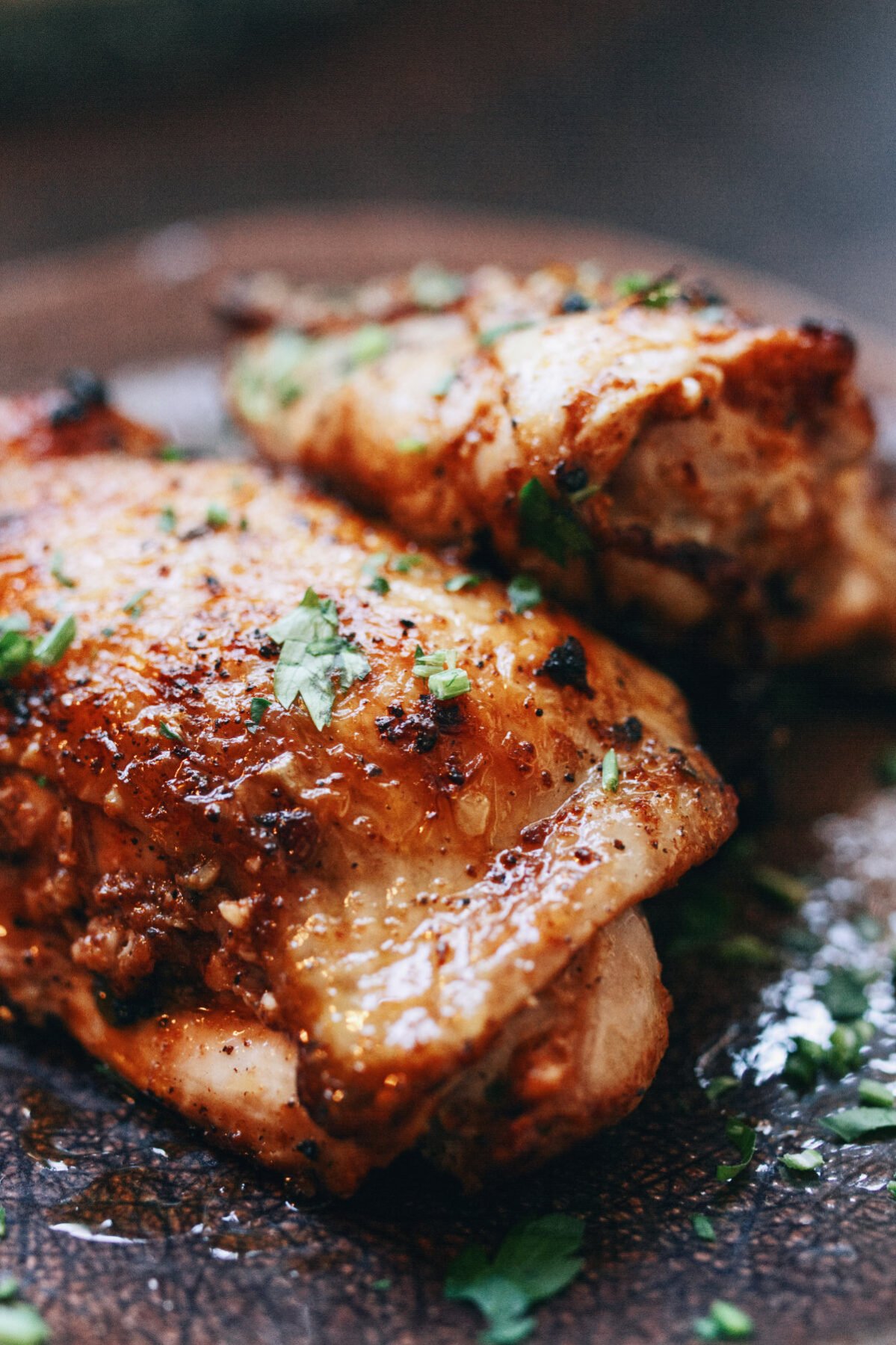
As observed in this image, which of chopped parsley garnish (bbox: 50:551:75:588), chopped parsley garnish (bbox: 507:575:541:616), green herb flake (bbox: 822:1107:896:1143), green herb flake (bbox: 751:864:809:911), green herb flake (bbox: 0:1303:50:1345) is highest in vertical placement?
chopped parsley garnish (bbox: 507:575:541:616)

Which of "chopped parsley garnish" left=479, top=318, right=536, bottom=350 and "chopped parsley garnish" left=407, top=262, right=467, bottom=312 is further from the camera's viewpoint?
"chopped parsley garnish" left=407, top=262, right=467, bottom=312

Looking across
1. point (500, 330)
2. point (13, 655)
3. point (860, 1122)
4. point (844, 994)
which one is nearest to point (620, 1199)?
point (860, 1122)

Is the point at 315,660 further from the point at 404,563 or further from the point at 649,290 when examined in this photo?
the point at 649,290

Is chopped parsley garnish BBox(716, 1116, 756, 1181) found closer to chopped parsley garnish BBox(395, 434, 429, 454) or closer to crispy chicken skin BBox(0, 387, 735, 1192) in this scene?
crispy chicken skin BBox(0, 387, 735, 1192)

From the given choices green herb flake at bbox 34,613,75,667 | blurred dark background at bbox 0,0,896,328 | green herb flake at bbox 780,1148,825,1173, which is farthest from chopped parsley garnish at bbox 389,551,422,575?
blurred dark background at bbox 0,0,896,328

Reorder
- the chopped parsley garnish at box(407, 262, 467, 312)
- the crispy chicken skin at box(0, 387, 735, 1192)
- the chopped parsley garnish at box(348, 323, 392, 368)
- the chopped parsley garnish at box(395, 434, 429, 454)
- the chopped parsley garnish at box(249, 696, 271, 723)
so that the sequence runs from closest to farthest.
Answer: the crispy chicken skin at box(0, 387, 735, 1192) < the chopped parsley garnish at box(249, 696, 271, 723) < the chopped parsley garnish at box(395, 434, 429, 454) < the chopped parsley garnish at box(348, 323, 392, 368) < the chopped parsley garnish at box(407, 262, 467, 312)

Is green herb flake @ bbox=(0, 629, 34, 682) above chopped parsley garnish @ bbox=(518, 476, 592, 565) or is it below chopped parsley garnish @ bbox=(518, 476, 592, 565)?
below
